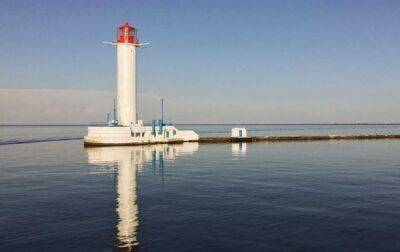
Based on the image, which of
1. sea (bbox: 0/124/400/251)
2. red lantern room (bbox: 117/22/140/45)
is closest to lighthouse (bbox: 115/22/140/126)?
red lantern room (bbox: 117/22/140/45)

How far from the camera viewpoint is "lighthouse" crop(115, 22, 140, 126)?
73875mm

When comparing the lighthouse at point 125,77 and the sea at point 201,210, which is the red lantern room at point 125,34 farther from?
the sea at point 201,210

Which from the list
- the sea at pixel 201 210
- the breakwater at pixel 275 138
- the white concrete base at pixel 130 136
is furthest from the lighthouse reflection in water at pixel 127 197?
the breakwater at pixel 275 138

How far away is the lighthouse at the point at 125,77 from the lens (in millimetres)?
73875

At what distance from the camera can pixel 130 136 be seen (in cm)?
7294

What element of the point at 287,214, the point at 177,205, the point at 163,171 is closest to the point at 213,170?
the point at 163,171

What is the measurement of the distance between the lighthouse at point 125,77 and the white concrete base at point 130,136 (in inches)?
98.5

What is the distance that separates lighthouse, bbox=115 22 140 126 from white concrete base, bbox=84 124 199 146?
2.50 meters

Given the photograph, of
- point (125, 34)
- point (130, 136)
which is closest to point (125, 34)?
point (125, 34)

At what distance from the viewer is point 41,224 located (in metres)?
18.3

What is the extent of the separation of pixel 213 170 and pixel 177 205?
16.7m

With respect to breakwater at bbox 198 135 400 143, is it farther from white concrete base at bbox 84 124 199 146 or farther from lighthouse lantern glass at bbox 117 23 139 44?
lighthouse lantern glass at bbox 117 23 139 44

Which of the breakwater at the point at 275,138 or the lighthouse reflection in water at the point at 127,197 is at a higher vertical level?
the breakwater at the point at 275,138

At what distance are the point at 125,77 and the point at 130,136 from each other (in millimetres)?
12090
